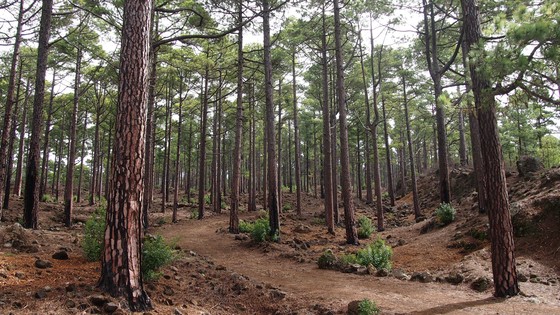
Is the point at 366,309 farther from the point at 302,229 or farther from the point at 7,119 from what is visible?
the point at 7,119

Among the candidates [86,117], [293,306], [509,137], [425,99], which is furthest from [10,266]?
[509,137]

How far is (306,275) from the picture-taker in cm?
808

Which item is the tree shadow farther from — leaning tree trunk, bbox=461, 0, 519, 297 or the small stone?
the small stone

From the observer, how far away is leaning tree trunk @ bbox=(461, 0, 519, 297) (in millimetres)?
5840

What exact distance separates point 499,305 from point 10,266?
7546mm

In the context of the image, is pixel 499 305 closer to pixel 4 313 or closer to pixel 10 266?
pixel 4 313

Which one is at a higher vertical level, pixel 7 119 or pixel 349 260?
pixel 7 119

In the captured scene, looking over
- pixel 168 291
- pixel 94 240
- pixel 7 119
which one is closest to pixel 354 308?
pixel 168 291

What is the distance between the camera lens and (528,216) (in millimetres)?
9234

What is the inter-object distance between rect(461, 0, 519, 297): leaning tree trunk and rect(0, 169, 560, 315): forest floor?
15.1 inches

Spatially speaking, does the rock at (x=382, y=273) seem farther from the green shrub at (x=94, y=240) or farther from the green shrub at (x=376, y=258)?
the green shrub at (x=94, y=240)

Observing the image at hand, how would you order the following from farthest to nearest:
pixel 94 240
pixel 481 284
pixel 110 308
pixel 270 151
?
pixel 270 151
pixel 481 284
pixel 94 240
pixel 110 308

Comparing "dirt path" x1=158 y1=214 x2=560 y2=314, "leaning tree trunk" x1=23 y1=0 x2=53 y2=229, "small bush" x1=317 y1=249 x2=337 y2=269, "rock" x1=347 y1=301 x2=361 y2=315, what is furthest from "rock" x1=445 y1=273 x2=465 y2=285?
"leaning tree trunk" x1=23 y1=0 x2=53 y2=229

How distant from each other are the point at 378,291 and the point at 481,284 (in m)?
2.11
